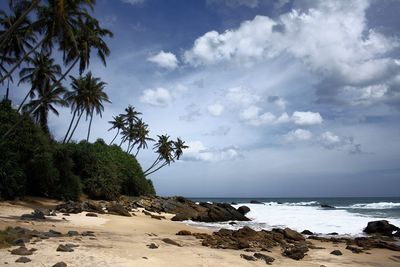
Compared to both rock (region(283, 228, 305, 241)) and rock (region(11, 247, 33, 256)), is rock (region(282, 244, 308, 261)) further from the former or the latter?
rock (region(11, 247, 33, 256))

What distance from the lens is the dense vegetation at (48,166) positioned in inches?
957

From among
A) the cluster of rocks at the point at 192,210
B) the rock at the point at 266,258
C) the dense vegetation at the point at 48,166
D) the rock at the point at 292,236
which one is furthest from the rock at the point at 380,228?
the dense vegetation at the point at 48,166

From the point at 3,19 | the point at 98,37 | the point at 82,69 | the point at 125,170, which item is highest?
the point at 3,19

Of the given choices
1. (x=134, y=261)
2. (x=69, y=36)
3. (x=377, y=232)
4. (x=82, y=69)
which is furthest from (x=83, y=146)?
(x=134, y=261)

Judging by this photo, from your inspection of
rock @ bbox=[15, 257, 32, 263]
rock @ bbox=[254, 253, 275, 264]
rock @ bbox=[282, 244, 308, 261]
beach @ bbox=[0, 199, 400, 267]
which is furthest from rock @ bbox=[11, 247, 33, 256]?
rock @ bbox=[282, 244, 308, 261]

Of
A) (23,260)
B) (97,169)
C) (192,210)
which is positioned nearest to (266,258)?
(23,260)

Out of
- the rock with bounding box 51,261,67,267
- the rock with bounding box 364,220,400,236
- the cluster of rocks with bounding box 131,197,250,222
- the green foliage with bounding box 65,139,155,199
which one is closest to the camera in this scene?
the rock with bounding box 51,261,67,267

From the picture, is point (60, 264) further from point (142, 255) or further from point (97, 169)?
point (97, 169)

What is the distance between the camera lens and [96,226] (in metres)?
16.8

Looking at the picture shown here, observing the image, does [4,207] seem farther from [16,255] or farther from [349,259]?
[349,259]

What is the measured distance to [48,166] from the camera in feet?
88.1

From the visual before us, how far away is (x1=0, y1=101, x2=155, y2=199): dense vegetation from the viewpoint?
79.7 ft

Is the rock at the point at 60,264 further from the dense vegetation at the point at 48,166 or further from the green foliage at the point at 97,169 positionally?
the green foliage at the point at 97,169

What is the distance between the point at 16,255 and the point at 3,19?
2848 centimetres
